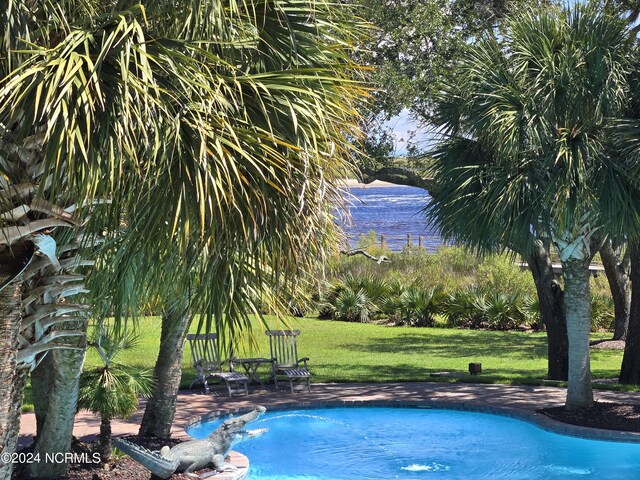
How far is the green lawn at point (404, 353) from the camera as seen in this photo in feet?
54.9

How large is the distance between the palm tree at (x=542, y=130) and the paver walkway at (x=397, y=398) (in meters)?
1.78

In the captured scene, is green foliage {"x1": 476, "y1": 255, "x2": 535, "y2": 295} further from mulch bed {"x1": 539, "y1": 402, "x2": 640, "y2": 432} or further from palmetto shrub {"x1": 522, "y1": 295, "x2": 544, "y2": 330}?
mulch bed {"x1": 539, "y1": 402, "x2": 640, "y2": 432}

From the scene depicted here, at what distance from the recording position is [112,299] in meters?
6.54

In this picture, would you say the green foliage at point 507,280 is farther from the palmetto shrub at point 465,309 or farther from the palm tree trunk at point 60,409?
the palm tree trunk at point 60,409

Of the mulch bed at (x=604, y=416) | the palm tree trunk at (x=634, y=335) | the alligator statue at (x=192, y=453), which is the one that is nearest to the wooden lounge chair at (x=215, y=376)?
the alligator statue at (x=192, y=453)

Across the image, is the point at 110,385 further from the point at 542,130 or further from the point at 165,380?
the point at 542,130

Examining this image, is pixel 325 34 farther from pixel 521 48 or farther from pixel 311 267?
pixel 521 48

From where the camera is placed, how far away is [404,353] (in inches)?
772

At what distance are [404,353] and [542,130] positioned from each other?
9.47 meters

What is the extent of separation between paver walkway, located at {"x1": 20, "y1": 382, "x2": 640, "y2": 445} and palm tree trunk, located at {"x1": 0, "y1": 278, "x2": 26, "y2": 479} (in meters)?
7.33

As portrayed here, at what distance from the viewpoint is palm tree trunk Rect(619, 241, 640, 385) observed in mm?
14727

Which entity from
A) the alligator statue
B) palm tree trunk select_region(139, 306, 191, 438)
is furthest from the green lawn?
the alligator statue

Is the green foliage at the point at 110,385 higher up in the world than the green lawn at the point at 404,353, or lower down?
higher up

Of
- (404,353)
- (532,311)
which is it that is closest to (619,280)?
(532,311)
